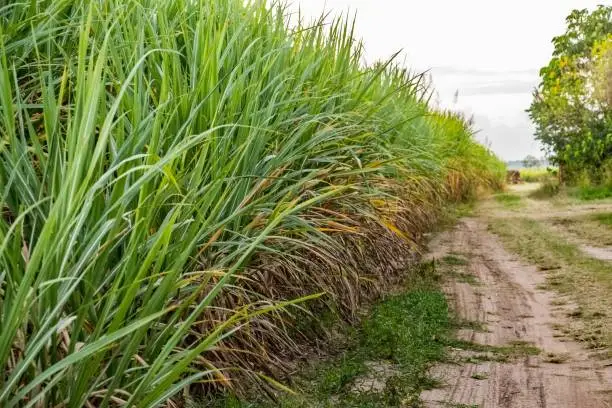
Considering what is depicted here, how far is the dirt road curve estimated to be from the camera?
13.2 feet

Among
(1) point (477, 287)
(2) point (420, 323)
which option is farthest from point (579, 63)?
(2) point (420, 323)

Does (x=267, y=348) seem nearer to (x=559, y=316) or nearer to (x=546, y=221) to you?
(x=559, y=316)

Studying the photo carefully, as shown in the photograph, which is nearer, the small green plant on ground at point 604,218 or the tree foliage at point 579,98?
the small green plant on ground at point 604,218

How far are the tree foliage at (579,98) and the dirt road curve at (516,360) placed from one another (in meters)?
13.4

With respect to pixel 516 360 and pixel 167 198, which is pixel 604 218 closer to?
pixel 516 360

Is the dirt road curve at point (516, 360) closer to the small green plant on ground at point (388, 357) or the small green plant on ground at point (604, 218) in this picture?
the small green plant on ground at point (388, 357)

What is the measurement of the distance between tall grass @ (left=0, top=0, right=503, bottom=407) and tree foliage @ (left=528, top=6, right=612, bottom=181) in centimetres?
1558

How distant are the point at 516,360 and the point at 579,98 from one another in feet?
61.5

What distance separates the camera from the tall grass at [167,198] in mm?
2125

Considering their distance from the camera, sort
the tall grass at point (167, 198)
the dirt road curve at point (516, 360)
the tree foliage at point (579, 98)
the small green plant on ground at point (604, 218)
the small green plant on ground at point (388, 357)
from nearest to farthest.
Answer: the tall grass at point (167, 198)
the small green plant on ground at point (388, 357)
the dirt road curve at point (516, 360)
the small green plant on ground at point (604, 218)
the tree foliage at point (579, 98)

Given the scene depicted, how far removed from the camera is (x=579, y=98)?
22156 millimetres

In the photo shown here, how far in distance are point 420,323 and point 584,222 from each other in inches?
342

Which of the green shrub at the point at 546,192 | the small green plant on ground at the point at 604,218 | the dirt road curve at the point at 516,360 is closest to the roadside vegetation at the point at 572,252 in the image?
the small green plant on ground at the point at 604,218

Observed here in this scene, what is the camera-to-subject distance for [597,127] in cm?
2136
